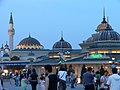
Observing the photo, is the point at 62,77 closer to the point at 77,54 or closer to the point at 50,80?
the point at 50,80

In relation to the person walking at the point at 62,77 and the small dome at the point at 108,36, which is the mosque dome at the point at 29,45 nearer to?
the small dome at the point at 108,36

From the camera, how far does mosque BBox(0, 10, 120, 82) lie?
58809 millimetres

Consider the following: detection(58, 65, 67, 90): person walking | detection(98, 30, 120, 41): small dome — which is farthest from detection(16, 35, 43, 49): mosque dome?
detection(58, 65, 67, 90): person walking

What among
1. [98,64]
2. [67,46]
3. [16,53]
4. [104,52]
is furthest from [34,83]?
[16,53]

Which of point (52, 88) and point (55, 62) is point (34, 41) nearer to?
point (55, 62)

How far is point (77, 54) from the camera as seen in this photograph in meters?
88.9

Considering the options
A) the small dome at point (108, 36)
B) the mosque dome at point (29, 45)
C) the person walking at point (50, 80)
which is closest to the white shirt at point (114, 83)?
the person walking at point (50, 80)

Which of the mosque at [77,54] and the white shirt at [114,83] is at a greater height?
the mosque at [77,54]

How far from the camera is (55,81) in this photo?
32.2 feet

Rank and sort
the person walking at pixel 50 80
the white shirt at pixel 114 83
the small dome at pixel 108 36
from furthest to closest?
the small dome at pixel 108 36, the white shirt at pixel 114 83, the person walking at pixel 50 80

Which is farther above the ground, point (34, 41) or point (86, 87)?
point (34, 41)

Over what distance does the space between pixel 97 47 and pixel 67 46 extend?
31884 millimetres

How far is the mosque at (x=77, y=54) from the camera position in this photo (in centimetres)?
5881

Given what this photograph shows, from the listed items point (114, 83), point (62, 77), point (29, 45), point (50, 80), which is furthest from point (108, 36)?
point (50, 80)
